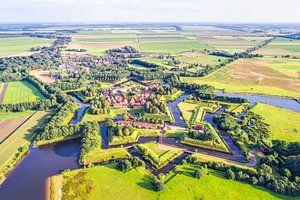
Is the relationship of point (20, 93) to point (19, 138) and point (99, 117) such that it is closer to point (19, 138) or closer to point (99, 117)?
point (19, 138)

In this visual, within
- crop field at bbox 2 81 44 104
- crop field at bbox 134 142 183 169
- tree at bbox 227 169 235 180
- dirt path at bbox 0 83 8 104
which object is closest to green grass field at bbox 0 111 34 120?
crop field at bbox 2 81 44 104

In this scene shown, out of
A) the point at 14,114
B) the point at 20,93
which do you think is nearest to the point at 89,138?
the point at 14,114

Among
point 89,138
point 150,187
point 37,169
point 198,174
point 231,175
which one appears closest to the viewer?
point 150,187

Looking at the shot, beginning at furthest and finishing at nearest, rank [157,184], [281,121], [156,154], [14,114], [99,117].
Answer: [14,114] → [99,117] → [281,121] → [156,154] → [157,184]

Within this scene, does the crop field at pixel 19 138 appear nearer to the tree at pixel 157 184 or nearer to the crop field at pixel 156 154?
the crop field at pixel 156 154

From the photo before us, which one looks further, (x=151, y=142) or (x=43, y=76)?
(x=43, y=76)
